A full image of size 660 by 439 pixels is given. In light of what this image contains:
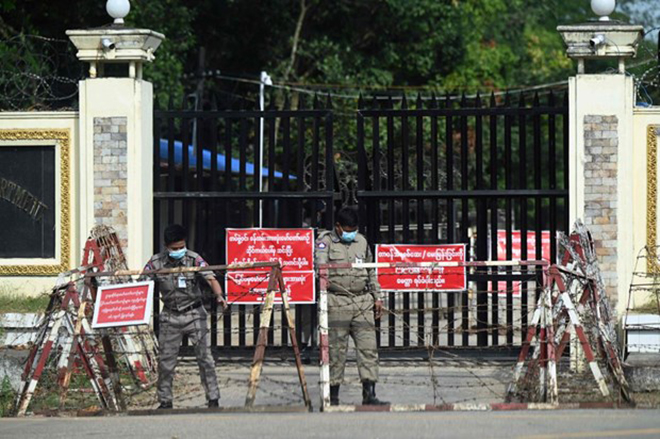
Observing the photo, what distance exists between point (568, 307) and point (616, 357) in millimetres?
655

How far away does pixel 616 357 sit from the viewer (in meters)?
11.5

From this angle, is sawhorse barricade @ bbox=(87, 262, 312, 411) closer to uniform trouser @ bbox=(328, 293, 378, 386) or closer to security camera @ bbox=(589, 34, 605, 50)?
uniform trouser @ bbox=(328, 293, 378, 386)

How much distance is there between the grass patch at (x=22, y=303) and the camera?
13.9 m

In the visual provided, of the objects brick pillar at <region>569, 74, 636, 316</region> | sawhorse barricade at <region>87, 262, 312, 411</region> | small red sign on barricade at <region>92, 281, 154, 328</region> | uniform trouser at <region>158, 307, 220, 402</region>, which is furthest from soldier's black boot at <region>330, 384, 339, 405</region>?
brick pillar at <region>569, 74, 636, 316</region>

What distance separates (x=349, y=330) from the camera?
39.3ft

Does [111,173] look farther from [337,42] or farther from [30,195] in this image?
[337,42]

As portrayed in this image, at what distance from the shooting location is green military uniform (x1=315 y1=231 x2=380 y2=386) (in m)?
11.8

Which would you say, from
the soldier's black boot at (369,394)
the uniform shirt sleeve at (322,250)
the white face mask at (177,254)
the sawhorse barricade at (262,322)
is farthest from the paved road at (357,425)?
the uniform shirt sleeve at (322,250)

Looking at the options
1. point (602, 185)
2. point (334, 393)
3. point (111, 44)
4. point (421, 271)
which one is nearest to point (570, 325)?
point (334, 393)

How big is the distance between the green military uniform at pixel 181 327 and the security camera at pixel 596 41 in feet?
16.1

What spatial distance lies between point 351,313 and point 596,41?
13.8 feet

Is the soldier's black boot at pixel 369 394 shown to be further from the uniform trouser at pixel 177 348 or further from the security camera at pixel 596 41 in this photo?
the security camera at pixel 596 41

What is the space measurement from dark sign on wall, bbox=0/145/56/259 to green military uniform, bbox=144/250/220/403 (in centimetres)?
299

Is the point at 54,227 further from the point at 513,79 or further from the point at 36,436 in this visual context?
the point at 513,79
